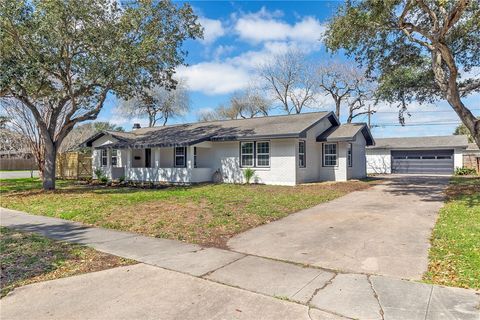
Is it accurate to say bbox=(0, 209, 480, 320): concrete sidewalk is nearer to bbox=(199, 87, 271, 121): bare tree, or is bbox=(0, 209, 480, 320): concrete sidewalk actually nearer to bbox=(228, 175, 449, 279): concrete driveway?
bbox=(228, 175, 449, 279): concrete driveway

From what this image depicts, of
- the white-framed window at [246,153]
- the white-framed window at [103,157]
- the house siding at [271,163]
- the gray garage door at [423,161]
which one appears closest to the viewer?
the house siding at [271,163]

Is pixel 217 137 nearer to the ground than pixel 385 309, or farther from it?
farther from it

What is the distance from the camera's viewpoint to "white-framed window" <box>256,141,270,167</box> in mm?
18344

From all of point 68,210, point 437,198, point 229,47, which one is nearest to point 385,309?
point 68,210

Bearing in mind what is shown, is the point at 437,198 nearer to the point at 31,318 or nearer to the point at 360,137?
the point at 360,137

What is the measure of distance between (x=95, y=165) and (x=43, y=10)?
549 inches

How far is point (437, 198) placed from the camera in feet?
40.9

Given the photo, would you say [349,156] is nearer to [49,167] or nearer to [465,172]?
[465,172]

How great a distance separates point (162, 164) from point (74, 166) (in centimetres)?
902

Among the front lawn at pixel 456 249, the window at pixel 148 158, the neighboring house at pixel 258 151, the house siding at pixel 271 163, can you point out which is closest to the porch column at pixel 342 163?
the neighboring house at pixel 258 151

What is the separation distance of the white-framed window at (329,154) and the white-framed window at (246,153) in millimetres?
4860

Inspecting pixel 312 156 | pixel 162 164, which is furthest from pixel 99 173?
pixel 312 156

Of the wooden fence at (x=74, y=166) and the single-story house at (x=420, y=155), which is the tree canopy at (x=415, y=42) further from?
the wooden fence at (x=74, y=166)

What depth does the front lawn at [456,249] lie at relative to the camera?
454 cm
